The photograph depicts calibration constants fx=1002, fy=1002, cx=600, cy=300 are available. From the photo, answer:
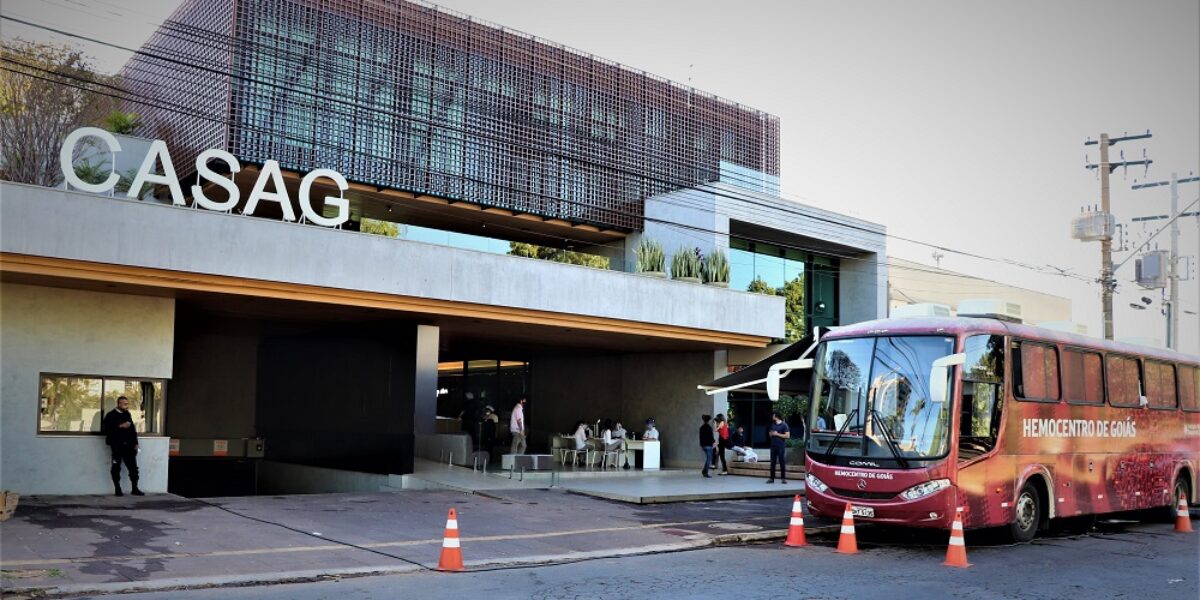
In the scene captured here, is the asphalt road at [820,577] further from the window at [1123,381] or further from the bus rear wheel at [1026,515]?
the window at [1123,381]

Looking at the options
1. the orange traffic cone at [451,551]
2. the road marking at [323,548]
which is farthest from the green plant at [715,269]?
the orange traffic cone at [451,551]

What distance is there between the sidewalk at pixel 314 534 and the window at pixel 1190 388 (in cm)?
841

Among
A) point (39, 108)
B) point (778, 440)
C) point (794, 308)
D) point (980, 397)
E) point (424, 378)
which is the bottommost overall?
point (778, 440)

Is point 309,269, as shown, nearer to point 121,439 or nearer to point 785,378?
point 121,439

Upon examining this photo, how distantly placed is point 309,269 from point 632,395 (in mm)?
15382

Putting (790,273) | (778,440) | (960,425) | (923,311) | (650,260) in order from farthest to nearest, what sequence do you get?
(790,273)
(650,260)
(778,440)
(923,311)
(960,425)

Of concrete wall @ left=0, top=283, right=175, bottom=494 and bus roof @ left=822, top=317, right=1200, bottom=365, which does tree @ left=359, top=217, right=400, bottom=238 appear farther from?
bus roof @ left=822, top=317, right=1200, bottom=365

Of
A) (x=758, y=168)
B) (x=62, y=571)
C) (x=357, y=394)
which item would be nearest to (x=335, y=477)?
(x=357, y=394)

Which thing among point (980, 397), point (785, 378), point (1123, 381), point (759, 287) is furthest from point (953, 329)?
point (759, 287)

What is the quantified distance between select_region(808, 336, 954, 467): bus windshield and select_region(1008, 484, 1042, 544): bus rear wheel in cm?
233

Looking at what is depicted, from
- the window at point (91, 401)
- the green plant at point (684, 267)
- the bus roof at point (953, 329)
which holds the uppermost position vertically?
the green plant at point (684, 267)

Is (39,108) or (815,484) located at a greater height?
(39,108)

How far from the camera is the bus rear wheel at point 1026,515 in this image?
15.3 m

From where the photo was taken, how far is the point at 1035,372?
15.6m
